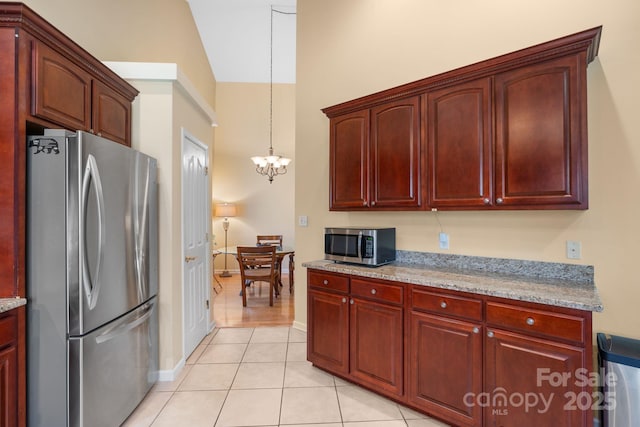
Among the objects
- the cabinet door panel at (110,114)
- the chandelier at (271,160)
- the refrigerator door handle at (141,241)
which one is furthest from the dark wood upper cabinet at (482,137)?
the chandelier at (271,160)

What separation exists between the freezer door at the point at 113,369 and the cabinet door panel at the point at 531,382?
2.18 m

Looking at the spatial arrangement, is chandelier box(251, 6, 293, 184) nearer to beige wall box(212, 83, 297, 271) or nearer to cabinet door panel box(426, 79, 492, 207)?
beige wall box(212, 83, 297, 271)

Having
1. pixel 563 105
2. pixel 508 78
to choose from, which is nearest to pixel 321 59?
pixel 508 78

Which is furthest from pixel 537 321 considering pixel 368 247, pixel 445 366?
pixel 368 247

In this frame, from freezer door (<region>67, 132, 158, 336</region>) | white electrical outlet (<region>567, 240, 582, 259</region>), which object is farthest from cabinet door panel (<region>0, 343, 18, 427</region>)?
white electrical outlet (<region>567, 240, 582, 259</region>)

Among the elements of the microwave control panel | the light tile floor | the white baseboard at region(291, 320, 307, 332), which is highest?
the microwave control panel

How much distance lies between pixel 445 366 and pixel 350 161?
1.72 meters

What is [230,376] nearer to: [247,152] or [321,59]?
[321,59]

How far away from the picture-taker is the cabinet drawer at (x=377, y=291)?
2121 millimetres

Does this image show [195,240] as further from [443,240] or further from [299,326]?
[443,240]

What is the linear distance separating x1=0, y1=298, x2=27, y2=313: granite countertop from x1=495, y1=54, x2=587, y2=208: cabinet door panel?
2.69 m

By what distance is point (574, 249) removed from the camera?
1.97m

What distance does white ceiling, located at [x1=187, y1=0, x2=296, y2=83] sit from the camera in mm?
4621

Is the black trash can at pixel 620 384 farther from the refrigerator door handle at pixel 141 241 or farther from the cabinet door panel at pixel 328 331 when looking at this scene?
the refrigerator door handle at pixel 141 241
